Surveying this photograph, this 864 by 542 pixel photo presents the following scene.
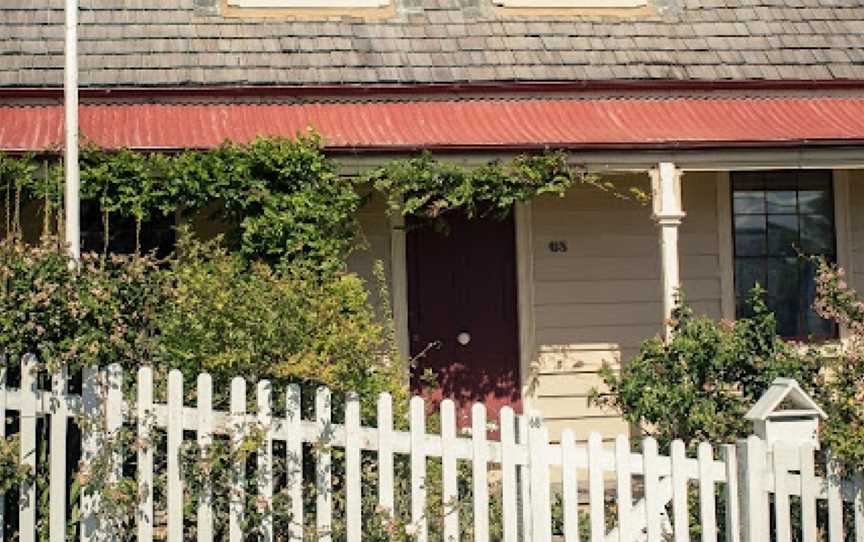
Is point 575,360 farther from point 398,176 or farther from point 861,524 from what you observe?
point 861,524

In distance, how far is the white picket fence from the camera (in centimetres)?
539

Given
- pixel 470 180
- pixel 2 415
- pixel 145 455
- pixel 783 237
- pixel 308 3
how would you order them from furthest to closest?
pixel 308 3, pixel 783 237, pixel 470 180, pixel 2 415, pixel 145 455

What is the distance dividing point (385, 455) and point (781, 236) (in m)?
5.85

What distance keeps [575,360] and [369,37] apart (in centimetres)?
345

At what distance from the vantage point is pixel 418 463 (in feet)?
18.0

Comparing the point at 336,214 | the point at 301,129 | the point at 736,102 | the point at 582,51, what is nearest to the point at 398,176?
the point at 336,214

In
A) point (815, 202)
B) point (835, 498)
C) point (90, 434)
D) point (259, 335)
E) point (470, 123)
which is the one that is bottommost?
point (835, 498)

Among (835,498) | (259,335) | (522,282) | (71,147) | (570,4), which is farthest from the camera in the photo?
(570,4)

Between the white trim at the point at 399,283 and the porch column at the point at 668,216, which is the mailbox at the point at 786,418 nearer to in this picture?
the porch column at the point at 668,216

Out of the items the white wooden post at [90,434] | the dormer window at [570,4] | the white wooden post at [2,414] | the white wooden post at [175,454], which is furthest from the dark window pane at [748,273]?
the white wooden post at [2,414]

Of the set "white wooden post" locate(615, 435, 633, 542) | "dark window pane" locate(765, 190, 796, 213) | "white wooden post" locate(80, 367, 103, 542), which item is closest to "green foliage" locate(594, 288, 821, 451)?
"white wooden post" locate(615, 435, 633, 542)

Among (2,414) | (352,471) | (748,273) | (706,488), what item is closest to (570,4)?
(748,273)

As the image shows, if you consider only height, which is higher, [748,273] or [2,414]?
[748,273]

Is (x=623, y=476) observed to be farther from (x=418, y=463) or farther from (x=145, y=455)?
(x=145, y=455)
